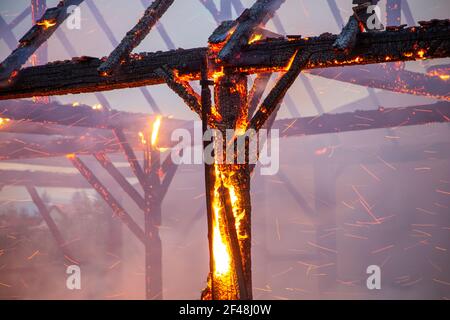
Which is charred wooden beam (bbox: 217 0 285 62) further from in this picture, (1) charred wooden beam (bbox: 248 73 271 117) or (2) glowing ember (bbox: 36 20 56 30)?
(2) glowing ember (bbox: 36 20 56 30)

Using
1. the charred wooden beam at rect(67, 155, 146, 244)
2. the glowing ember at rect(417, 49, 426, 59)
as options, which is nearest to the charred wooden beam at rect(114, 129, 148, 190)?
the charred wooden beam at rect(67, 155, 146, 244)

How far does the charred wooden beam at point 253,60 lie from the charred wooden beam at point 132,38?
0.11 metres

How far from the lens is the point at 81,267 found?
45.5 feet

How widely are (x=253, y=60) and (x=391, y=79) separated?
2.88 m

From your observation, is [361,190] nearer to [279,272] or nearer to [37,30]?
[279,272]

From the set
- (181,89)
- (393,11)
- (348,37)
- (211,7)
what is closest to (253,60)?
(181,89)

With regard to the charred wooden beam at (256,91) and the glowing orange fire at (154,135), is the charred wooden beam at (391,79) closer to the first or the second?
the charred wooden beam at (256,91)

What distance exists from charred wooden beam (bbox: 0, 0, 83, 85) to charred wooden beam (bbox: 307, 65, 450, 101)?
2859mm

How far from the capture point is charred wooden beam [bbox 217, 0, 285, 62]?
3.33 m

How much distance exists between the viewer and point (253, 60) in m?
3.38

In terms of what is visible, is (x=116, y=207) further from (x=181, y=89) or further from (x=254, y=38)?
(x=254, y=38)

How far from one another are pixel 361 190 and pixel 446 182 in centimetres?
248

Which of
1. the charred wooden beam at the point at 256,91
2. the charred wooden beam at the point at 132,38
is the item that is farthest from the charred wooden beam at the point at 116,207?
the charred wooden beam at the point at 256,91

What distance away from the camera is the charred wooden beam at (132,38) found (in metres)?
3.72
